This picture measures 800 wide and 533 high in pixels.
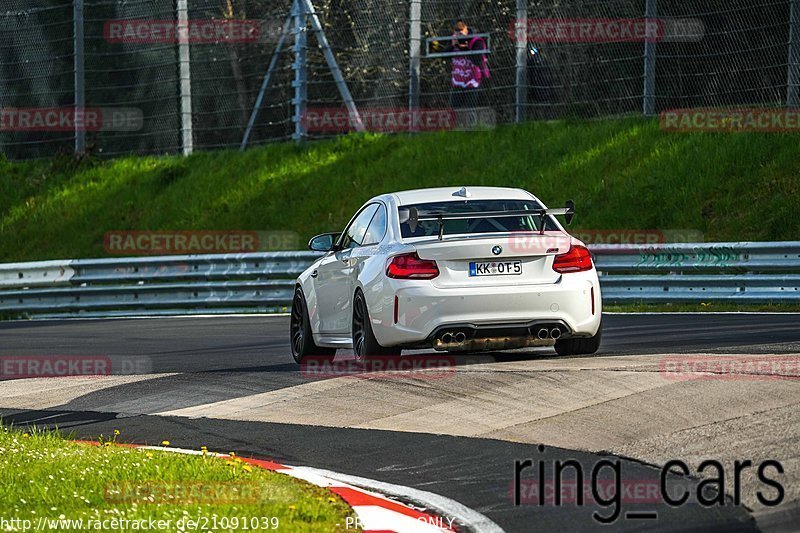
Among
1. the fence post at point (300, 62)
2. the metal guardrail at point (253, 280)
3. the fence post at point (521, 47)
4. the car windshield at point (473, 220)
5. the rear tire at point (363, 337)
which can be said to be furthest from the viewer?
the fence post at point (300, 62)

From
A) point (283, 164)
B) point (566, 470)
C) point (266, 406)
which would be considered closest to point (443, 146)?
point (283, 164)

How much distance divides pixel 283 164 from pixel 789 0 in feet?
34.1

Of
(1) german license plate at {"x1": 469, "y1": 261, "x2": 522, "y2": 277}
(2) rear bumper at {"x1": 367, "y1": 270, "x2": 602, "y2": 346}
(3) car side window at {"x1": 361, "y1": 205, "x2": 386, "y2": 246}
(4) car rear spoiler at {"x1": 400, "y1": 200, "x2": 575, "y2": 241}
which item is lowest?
(2) rear bumper at {"x1": 367, "y1": 270, "x2": 602, "y2": 346}

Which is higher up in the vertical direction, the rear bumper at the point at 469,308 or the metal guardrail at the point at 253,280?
the rear bumper at the point at 469,308

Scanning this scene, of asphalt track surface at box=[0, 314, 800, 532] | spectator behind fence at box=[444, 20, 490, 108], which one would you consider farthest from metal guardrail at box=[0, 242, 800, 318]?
spectator behind fence at box=[444, 20, 490, 108]

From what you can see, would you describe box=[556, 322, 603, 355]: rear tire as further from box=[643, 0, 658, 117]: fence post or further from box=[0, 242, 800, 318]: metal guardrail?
box=[643, 0, 658, 117]: fence post

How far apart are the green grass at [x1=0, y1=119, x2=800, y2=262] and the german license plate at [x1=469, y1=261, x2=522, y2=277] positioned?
938 cm

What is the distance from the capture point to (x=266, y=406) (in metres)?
10.5

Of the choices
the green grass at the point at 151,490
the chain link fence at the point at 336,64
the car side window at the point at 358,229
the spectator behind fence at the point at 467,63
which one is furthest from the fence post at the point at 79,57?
the green grass at the point at 151,490

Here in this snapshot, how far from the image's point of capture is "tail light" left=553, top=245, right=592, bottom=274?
11312 millimetres

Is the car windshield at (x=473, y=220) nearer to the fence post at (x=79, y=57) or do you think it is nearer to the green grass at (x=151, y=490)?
the green grass at (x=151, y=490)

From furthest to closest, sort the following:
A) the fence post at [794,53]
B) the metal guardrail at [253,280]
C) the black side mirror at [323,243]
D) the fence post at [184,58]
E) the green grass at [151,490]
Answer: the fence post at [184,58] → the fence post at [794,53] → the metal guardrail at [253,280] → the black side mirror at [323,243] → the green grass at [151,490]

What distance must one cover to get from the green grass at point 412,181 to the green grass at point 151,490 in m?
13.5

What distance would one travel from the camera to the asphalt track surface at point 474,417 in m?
6.96
